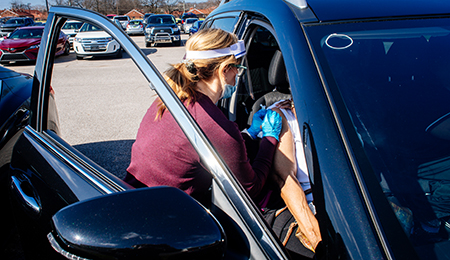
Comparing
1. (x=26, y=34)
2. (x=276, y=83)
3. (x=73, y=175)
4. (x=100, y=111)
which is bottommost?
(x=100, y=111)

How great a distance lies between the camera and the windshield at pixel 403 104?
84 cm

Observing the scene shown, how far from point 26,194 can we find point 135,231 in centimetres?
83

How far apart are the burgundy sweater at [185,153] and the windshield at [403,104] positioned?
0.46 m

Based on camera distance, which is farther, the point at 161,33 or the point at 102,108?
the point at 161,33

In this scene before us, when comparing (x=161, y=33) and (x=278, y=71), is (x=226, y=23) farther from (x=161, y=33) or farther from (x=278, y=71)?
(x=161, y=33)

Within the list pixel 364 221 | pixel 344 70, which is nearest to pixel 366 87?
pixel 344 70

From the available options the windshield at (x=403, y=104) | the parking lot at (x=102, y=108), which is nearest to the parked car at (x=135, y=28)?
the parking lot at (x=102, y=108)

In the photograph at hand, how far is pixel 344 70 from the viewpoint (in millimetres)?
1098

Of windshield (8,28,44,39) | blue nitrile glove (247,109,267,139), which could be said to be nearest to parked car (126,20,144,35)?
windshield (8,28,44,39)

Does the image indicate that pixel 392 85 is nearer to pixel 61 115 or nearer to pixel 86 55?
pixel 61 115

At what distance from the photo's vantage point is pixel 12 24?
75.8 feet

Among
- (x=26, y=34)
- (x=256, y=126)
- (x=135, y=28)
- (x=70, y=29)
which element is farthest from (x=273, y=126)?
(x=135, y=28)

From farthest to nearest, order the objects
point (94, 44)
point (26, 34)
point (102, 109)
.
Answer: point (26, 34) → point (94, 44) → point (102, 109)

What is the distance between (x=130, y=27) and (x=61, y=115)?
20.8 meters
